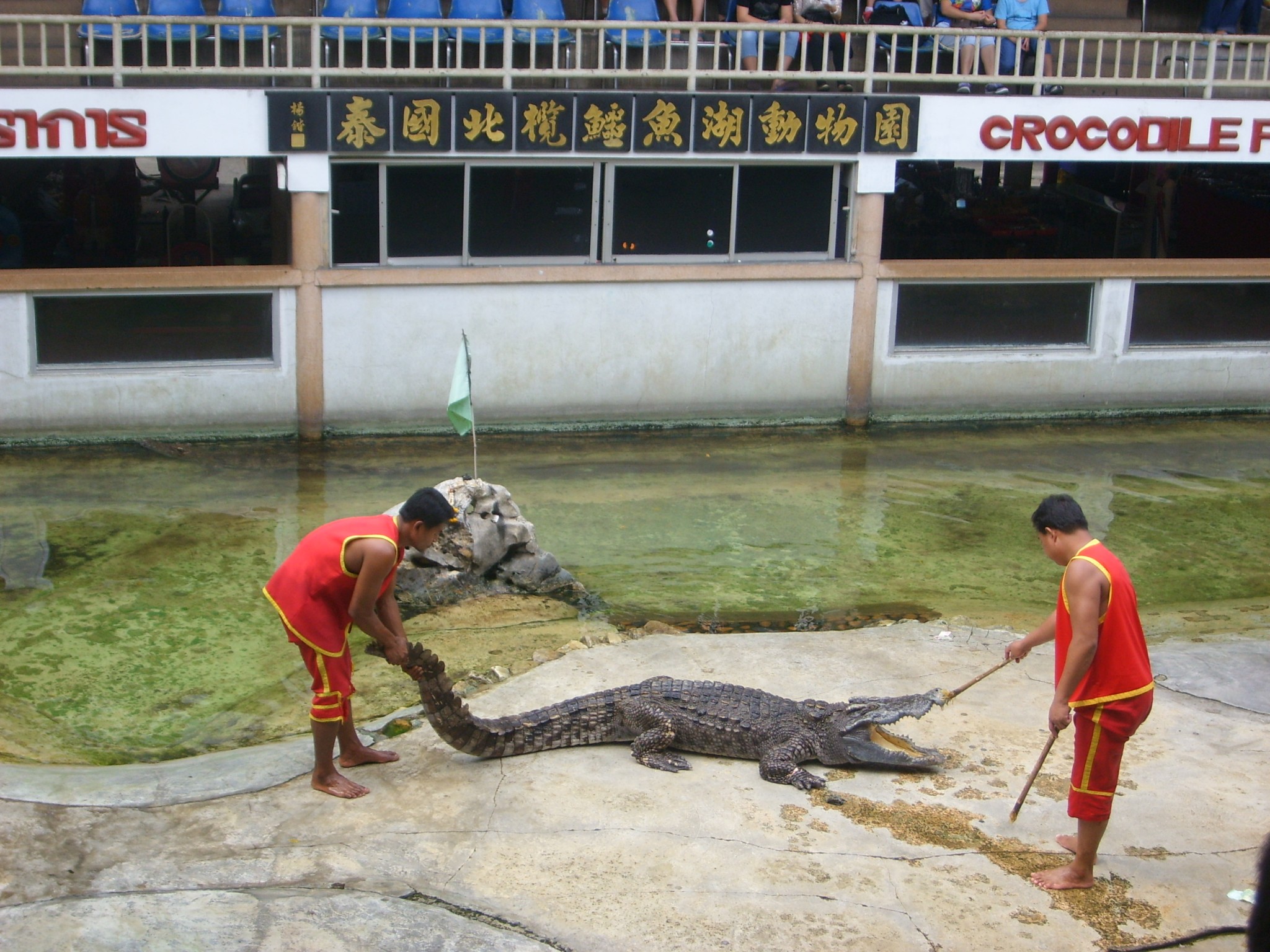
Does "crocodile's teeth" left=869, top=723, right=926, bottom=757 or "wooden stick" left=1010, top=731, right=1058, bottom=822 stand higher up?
"wooden stick" left=1010, top=731, right=1058, bottom=822

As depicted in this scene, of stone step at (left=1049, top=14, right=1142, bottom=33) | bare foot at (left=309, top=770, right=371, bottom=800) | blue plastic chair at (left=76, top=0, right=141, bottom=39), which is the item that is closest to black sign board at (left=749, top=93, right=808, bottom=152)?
stone step at (left=1049, top=14, right=1142, bottom=33)

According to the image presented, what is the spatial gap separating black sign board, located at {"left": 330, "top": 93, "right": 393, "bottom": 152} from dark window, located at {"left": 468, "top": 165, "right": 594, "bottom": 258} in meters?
1.01

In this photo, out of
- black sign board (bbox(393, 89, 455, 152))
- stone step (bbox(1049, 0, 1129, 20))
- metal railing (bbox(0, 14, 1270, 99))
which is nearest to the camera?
metal railing (bbox(0, 14, 1270, 99))

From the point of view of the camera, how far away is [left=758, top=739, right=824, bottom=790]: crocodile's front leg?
5738 millimetres

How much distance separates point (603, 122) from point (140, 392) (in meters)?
4.93

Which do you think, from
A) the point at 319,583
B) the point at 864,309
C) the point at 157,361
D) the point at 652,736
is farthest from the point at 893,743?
the point at 157,361

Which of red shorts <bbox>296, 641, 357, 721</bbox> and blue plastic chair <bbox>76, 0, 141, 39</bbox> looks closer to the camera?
red shorts <bbox>296, 641, 357, 721</bbox>

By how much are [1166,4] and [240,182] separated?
11.9 m

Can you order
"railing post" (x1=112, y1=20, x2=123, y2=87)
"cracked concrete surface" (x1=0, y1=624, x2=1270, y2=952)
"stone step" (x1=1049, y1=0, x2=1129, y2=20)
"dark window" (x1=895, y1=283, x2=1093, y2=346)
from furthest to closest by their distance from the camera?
"stone step" (x1=1049, y1=0, x2=1129, y2=20), "dark window" (x1=895, y1=283, x2=1093, y2=346), "railing post" (x1=112, y1=20, x2=123, y2=87), "cracked concrete surface" (x1=0, y1=624, x2=1270, y2=952)

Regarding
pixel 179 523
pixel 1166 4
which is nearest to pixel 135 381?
pixel 179 523

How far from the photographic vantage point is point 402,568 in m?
8.45

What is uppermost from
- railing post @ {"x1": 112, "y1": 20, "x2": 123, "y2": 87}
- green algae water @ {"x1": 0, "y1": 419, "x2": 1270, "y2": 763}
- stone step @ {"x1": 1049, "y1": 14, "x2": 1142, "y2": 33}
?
stone step @ {"x1": 1049, "y1": 14, "x2": 1142, "y2": 33}

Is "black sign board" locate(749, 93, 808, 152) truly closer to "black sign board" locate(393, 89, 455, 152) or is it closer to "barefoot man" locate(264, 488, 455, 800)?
"black sign board" locate(393, 89, 455, 152)

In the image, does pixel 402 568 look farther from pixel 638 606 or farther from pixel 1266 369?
pixel 1266 369
